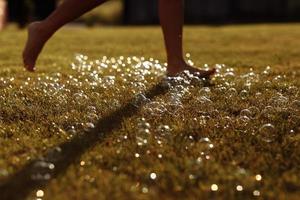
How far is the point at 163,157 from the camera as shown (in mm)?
1685

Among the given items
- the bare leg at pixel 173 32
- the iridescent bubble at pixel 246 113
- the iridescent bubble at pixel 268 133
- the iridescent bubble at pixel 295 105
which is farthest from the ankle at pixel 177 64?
the iridescent bubble at pixel 268 133

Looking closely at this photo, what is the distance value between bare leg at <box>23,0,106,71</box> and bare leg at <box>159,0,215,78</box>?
1.08 feet

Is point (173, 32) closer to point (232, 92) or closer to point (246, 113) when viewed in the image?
point (232, 92)

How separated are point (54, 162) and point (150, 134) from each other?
37 cm

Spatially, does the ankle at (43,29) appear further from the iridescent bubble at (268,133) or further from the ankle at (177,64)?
the iridescent bubble at (268,133)

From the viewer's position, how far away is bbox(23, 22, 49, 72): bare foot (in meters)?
2.97

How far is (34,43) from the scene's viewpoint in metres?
2.99

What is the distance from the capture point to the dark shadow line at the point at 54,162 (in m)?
1.44

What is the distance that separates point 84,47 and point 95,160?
3.68m

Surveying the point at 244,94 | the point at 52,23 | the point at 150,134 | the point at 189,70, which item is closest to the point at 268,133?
the point at 150,134

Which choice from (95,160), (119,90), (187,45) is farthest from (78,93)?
(187,45)

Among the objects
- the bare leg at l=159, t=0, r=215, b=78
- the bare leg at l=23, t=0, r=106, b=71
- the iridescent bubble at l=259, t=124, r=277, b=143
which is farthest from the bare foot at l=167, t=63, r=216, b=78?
the iridescent bubble at l=259, t=124, r=277, b=143

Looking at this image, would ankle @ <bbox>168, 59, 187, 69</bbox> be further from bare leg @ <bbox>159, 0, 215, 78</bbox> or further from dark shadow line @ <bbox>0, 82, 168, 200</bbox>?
dark shadow line @ <bbox>0, 82, 168, 200</bbox>

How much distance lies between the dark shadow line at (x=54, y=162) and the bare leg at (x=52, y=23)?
827 mm
